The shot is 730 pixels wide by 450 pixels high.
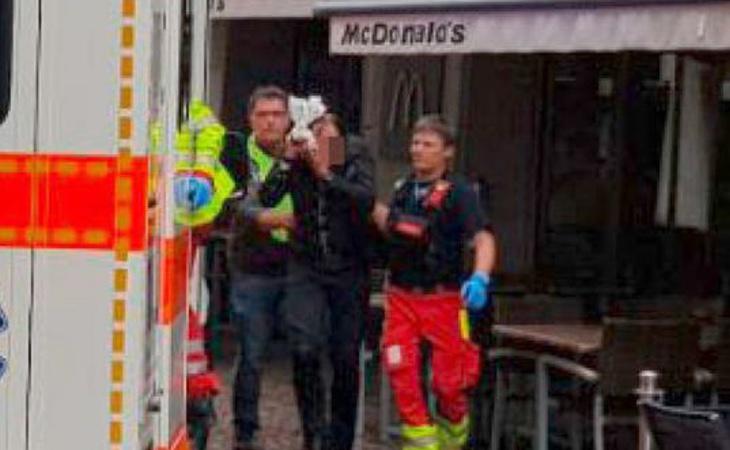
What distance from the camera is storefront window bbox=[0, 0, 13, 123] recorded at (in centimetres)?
414

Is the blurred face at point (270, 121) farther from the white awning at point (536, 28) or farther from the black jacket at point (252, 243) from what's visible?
the white awning at point (536, 28)

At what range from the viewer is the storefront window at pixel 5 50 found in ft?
13.6

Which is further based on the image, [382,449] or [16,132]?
[382,449]

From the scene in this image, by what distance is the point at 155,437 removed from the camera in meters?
4.64

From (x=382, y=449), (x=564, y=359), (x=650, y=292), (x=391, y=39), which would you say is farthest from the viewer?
(x=650, y=292)

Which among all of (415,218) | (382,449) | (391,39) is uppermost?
(391,39)

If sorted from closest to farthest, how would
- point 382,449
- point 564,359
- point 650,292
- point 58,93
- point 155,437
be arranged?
point 58,93
point 155,437
point 564,359
point 382,449
point 650,292

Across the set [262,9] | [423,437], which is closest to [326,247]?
[423,437]

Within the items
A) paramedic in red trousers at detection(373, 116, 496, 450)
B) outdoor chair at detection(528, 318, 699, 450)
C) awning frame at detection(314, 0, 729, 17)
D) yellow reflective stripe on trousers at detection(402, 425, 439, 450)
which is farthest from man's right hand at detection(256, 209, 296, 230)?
awning frame at detection(314, 0, 729, 17)

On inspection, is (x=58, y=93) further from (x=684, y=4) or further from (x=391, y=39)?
(x=391, y=39)

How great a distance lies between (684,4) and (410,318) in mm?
1923

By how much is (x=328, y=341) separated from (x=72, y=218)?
182 inches

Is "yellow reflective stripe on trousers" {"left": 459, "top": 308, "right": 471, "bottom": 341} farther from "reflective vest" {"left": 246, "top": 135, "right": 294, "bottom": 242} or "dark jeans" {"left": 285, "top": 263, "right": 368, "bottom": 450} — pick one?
"reflective vest" {"left": 246, "top": 135, "right": 294, "bottom": 242}

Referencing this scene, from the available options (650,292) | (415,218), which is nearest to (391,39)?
(415,218)
